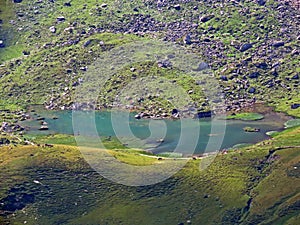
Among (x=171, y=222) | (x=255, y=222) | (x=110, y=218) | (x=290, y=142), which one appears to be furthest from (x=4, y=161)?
(x=290, y=142)

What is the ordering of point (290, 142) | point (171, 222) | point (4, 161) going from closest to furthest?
point (171, 222) < point (4, 161) < point (290, 142)

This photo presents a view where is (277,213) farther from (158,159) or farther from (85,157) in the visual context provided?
(85,157)

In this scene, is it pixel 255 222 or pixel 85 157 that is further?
pixel 85 157

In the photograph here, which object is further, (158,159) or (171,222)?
(158,159)

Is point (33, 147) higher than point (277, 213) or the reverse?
higher

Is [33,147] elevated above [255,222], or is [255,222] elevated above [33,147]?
[33,147]

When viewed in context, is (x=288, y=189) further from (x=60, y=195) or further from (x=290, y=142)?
(x=60, y=195)

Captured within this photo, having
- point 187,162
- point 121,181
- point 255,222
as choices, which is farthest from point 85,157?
point 255,222

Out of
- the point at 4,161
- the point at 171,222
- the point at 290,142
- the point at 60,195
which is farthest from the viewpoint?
the point at 290,142

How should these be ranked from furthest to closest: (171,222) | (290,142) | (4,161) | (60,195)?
(290,142) → (4,161) → (60,195) → (171,222)
